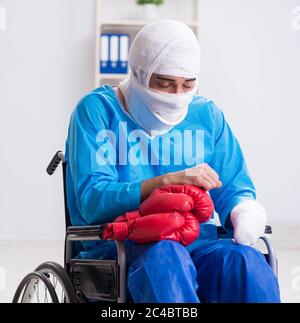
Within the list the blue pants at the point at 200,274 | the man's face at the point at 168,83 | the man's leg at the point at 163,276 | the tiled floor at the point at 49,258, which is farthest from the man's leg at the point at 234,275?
the tiled floor at the point at 49,258

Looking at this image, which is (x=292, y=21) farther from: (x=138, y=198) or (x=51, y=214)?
(x=138, y=198)

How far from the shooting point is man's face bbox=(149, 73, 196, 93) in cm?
217

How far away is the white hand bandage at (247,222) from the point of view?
2045 mm

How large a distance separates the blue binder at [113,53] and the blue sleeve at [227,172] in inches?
116

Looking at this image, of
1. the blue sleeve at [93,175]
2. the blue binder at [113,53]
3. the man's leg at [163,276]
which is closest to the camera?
the man's leg at [163,276]

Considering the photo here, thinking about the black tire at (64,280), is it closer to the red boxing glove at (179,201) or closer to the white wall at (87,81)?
the red boxing glove at (179,201)

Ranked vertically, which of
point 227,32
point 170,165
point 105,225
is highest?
point 227,32

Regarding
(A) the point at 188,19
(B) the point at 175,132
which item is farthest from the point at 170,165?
(A) the point at 188,19

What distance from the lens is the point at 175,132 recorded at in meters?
2.24

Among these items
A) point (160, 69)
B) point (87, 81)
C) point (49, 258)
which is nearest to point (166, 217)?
point (160, 69)

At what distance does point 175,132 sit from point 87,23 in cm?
338

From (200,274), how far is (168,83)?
0.54 m

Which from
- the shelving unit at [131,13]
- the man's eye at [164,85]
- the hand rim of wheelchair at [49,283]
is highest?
the shelving unit at [131,13]
